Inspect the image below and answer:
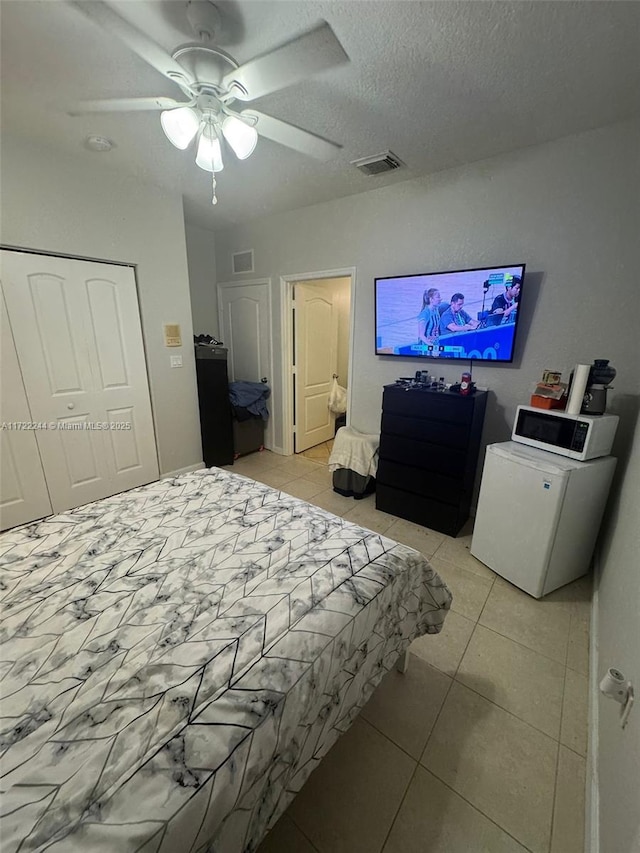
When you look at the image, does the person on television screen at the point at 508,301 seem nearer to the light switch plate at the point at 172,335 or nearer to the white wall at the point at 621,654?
the white wall at the point at 621,654

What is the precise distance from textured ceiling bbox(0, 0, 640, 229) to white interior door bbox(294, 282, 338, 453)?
5.04 ft

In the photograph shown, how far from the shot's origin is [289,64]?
3.75 ft

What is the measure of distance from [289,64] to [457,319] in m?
1.76

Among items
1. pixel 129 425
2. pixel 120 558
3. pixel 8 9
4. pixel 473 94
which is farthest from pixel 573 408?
pixel 129 425

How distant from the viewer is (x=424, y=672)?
58.8 inches

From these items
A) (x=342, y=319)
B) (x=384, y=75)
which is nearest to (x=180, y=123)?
(x=384, y=75)

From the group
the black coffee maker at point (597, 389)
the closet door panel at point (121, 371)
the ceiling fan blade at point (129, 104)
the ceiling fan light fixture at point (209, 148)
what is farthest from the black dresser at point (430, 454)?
the closet door panel at point (121, 371)

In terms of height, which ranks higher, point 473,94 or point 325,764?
point 473,94

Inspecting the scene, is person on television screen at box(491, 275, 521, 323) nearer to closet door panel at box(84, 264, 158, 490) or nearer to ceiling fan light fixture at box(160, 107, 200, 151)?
ceiling fan light fixture at box(160, 107, 200, 151)

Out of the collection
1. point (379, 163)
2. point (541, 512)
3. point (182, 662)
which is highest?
point (379, 163)

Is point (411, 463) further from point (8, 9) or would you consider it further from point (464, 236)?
point (8, 9)

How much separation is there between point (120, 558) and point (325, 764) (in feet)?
3.41

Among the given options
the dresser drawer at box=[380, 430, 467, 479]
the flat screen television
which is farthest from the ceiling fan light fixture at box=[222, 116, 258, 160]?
the dresser drawer at box=[380, 430, 467, 479]

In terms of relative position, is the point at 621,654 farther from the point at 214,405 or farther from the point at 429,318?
the point at 214,405
